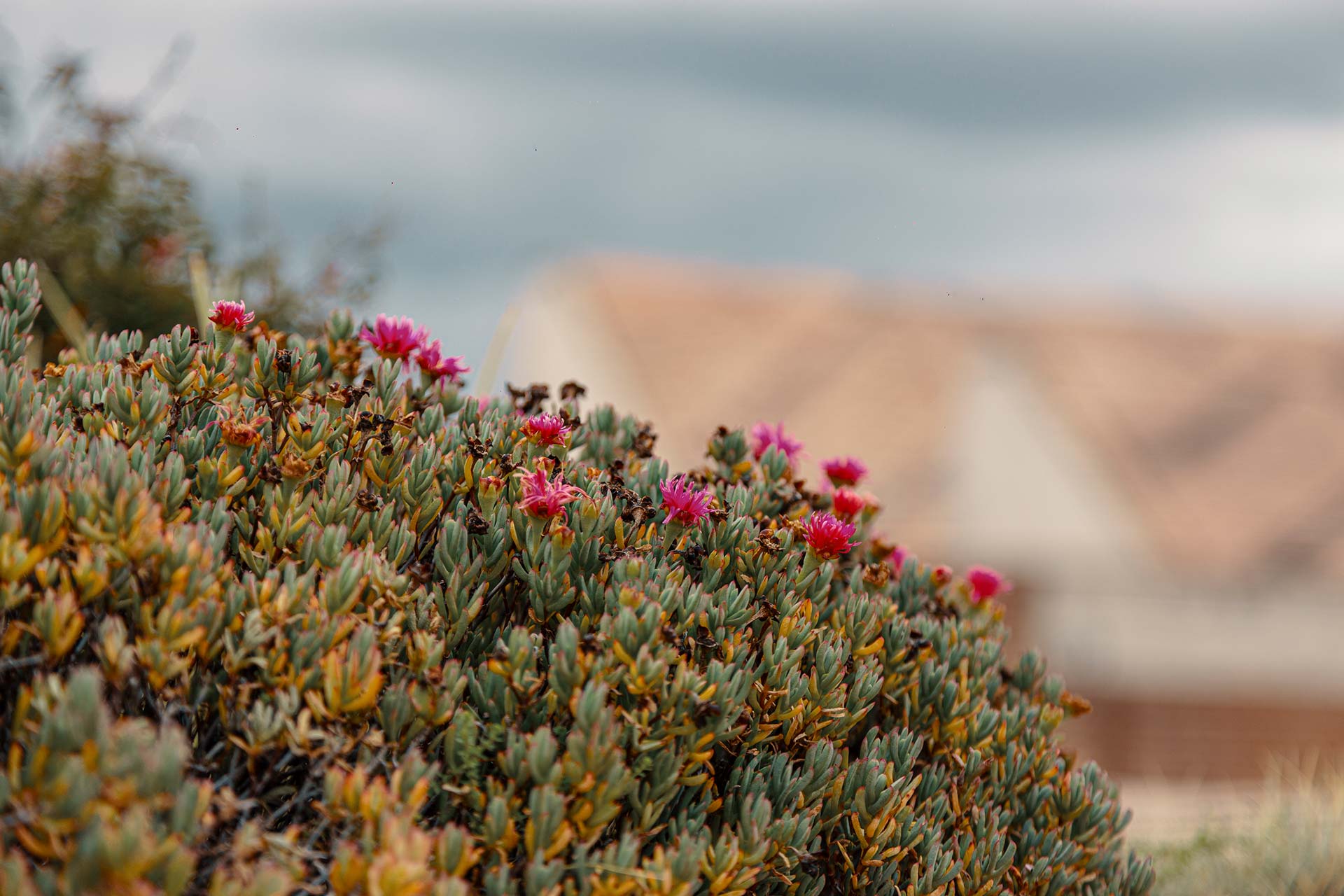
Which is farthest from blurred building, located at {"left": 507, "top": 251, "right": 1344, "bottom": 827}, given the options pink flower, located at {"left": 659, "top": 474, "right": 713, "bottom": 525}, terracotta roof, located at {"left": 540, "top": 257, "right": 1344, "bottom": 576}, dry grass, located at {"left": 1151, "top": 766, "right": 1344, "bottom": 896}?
pink flower, located at {"left": 659, "top": 474, "right": 713, "bottom": 525}

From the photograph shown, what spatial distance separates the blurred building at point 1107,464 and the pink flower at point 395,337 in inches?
625

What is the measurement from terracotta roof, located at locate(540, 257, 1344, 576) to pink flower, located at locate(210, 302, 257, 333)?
21102mm

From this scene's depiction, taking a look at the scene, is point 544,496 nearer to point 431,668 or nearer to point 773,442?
point 431,668

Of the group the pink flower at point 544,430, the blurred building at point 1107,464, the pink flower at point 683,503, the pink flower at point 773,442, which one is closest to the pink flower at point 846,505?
the pink flower at point 773,442

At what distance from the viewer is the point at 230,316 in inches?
139

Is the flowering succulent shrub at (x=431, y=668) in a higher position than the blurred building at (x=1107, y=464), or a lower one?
lower

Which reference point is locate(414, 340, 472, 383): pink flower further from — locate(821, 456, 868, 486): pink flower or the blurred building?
the blurred building

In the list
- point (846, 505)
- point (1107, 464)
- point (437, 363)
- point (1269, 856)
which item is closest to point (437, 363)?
point (437, 363)

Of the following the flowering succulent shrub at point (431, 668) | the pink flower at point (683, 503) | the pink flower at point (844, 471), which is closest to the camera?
the flowering succulent shrub at point (431, 668)

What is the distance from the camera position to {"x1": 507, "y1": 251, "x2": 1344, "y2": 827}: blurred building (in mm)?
21109

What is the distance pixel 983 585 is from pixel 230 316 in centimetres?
267

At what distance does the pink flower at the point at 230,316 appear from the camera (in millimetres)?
3529

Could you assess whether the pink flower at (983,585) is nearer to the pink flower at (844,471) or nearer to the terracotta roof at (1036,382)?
the pink flower at (844,471)

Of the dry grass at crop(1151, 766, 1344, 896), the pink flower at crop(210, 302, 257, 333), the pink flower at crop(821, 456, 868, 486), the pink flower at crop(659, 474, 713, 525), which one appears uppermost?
A: the pink flower at crop(210, 302, 257, 333)
